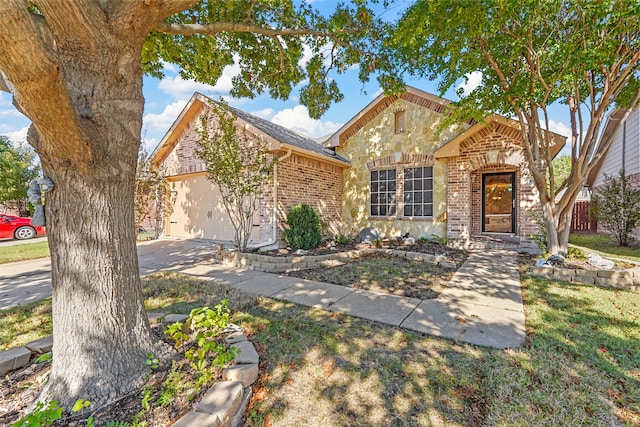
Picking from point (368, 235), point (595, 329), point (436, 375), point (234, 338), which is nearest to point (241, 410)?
point (234, 338)

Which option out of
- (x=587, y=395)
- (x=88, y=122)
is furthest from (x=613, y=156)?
(x=88, y=122)

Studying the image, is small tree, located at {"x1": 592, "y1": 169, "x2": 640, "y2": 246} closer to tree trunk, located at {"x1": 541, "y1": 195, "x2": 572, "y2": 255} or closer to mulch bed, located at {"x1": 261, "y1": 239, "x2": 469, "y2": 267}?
tree trunk, located at {"x1": 541, "y1": 195, "x2": 572, "y2": 255}

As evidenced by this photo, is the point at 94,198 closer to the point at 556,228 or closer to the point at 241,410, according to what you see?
the point at 241,410

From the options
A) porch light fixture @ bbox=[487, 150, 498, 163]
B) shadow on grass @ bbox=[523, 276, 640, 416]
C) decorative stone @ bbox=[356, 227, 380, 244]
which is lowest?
shadow on grass @ bbox=[523, 276, 640, 416]

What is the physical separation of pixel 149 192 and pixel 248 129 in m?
5.17

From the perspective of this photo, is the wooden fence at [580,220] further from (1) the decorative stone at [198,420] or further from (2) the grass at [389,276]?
(1) the decorative stone at [198,420]

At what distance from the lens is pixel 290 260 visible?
20.2 ft

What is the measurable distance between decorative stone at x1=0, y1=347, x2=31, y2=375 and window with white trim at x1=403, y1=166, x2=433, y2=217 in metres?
9.18

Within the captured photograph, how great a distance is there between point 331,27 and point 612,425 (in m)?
6.20

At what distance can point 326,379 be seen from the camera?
7.26 feet

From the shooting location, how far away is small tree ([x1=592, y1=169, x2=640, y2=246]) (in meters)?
8.38

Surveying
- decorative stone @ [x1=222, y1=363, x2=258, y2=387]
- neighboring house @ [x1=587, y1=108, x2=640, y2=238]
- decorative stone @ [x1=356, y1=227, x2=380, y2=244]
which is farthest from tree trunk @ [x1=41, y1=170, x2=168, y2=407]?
neighboring house @ [x1=587, y1=108, x2=640, y2=238]

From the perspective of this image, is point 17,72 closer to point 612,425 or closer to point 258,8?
point 612,425

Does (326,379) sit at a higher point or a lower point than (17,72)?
lower
